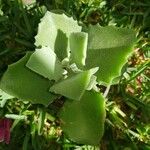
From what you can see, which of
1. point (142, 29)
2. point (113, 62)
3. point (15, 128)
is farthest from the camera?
point (142, 29)

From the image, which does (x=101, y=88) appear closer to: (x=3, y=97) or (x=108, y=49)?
(x=108, y=49)

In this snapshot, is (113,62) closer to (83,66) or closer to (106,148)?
(83,66)

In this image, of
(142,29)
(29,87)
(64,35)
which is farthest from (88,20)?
(29,87)

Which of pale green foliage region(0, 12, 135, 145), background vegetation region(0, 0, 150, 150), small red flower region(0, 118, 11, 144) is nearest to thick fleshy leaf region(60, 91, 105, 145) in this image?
pale green foliage region(0, 12, 135, 145)

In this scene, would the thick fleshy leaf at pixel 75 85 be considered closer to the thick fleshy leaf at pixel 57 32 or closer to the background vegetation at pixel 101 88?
the thick fleshy leaf at pixel 57 32

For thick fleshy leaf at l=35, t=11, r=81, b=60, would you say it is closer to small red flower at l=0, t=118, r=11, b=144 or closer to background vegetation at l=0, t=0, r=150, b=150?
background vegetation at l=0, t=0, r=150, b=150

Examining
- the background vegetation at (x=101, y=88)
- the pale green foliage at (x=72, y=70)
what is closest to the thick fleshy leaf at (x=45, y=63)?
the pale green foliage at (x=72, y=70)

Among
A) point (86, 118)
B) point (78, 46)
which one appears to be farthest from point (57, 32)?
point (86, 118)
